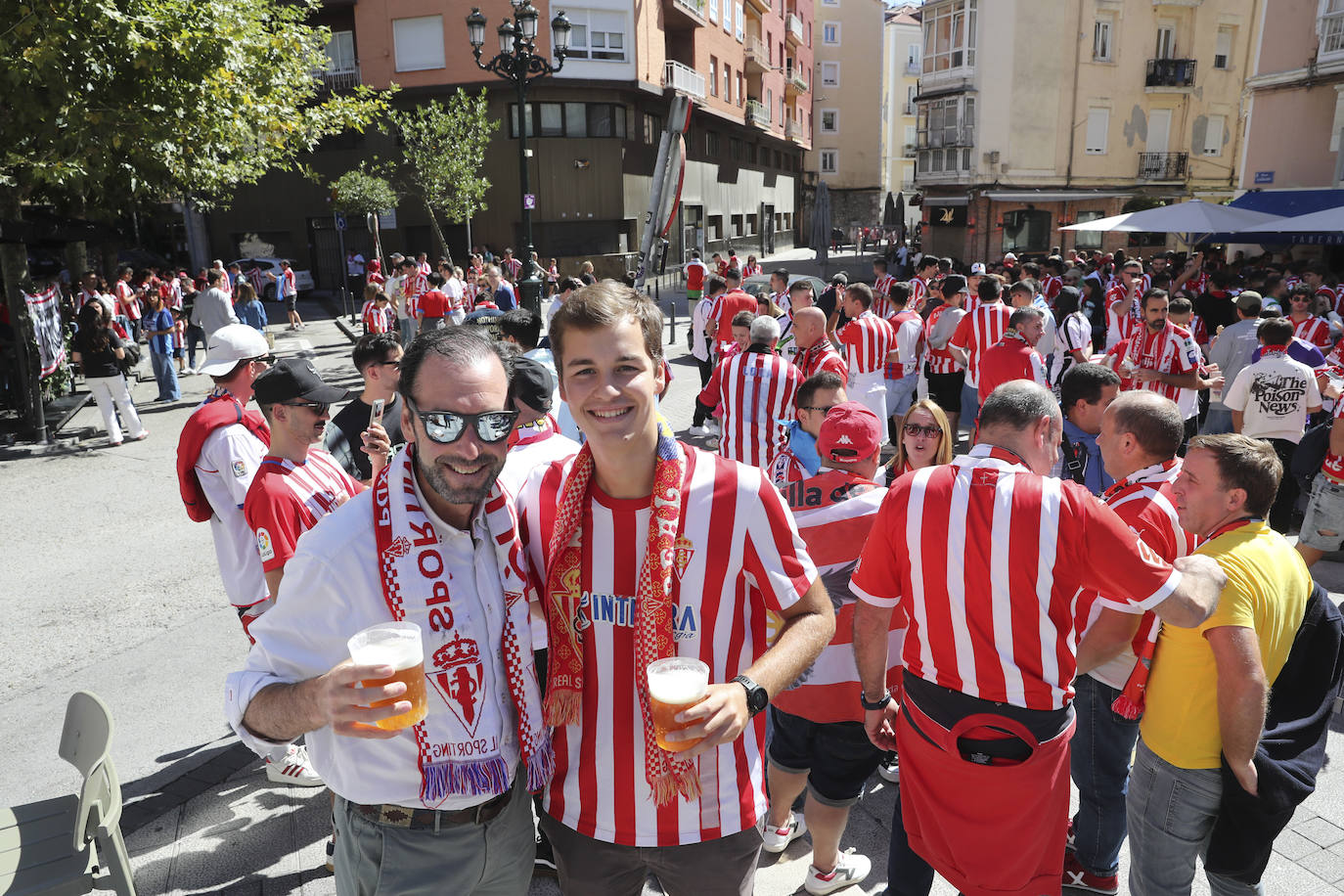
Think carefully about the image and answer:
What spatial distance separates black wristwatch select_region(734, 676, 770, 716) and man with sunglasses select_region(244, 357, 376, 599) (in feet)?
7.50

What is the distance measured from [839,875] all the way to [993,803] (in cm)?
115

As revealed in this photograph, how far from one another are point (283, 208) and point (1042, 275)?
100ft

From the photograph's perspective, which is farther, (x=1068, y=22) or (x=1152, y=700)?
(x=1068, y=22)

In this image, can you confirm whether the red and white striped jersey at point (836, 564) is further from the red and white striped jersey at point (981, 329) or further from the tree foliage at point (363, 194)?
the tree foliage at point (363, 194)

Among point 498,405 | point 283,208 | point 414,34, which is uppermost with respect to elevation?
point 414,34

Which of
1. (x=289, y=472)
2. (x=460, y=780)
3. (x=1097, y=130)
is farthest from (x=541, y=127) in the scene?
(x=460, y=780)

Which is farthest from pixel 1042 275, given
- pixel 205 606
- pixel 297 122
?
pixel 205 606

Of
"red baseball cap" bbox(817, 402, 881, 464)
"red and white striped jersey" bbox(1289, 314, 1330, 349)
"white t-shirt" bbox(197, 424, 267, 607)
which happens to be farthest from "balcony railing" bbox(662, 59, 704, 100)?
"red baseball cap" bbox(817, 402, 881, 464)

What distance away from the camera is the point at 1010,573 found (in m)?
2.69

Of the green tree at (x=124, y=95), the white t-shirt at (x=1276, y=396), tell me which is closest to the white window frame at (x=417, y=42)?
the green tree at (x=124, y=95)

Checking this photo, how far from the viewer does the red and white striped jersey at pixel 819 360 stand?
265 inches

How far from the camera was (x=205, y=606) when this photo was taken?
6629 millimetres

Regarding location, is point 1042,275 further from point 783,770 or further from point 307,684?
point 307,684

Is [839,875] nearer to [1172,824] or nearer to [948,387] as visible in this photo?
[1172,824]
